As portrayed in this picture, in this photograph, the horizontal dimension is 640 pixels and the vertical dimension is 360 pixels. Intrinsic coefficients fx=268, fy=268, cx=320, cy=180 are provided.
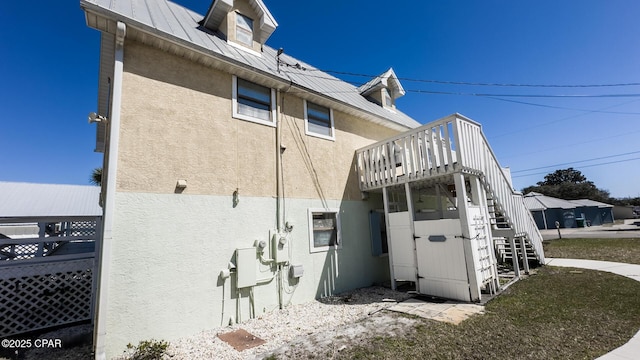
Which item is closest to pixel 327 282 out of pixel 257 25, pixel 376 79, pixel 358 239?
pixel 358 239

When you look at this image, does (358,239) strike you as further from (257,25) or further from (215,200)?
(257,25)

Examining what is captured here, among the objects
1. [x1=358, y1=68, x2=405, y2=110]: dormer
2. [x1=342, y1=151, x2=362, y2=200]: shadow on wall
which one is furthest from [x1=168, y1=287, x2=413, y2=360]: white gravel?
[x1=358, y1=68, x2=405, y2=110]: dormer

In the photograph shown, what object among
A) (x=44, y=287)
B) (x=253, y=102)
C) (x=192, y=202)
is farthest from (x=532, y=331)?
(x=44, y=287)

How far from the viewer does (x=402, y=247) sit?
26.7 feet

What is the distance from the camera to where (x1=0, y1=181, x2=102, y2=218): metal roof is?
12320mm

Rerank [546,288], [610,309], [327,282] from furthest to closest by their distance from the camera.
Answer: [327,282] → [546,288] → [610,309]

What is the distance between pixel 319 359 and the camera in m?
4.19

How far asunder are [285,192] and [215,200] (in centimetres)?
194

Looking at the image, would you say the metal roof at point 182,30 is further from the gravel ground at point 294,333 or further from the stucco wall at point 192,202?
the gravel ground at point 294,333

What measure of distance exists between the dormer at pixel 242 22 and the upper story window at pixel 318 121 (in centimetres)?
242

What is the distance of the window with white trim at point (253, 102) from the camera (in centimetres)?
698

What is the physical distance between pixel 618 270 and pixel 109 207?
14.5 meters

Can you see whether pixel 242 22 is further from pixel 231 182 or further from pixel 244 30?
pixel 231 182

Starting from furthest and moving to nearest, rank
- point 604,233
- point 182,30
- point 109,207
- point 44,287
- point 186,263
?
point 604,233 → point 182,30 → point 44,287 → point 186,263 → point 109,207
